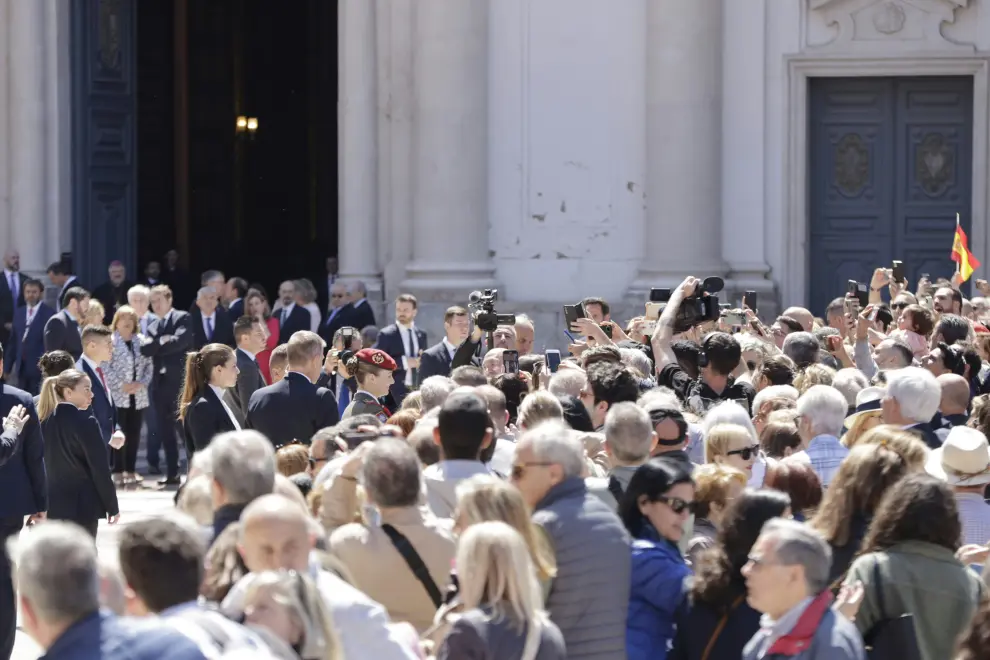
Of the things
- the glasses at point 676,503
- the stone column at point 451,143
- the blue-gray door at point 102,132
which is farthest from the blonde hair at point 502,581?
the blue-gray door at point 102,132

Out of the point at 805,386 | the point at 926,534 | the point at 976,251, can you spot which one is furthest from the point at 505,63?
the point at 926,534

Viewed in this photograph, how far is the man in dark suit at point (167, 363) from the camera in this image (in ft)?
53.3

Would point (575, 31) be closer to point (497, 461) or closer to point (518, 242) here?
point (518, 242)

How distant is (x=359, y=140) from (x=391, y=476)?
1363 cm

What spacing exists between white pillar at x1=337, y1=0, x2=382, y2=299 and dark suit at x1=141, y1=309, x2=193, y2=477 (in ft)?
11.0

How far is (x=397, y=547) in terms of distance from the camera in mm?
6262

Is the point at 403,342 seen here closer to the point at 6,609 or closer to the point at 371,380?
the point at 371,380

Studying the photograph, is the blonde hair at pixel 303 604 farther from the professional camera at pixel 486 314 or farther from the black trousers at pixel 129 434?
the black trousers at pixel 129 434

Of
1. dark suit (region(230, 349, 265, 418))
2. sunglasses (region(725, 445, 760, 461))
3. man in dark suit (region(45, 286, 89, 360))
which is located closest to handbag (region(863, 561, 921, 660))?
sunglasses (region(725, 445, 760, 461))

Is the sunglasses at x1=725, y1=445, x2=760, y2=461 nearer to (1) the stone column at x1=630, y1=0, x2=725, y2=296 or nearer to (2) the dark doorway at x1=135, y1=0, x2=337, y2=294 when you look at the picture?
(1) the stone column at x1=630, y1=0, x2=725, y2=296

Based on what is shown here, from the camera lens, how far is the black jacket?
10891 millimetres

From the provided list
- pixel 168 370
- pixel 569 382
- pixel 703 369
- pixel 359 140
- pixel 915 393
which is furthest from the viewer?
pixel 359 140

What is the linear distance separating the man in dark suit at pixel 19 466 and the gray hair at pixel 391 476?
13.3ft

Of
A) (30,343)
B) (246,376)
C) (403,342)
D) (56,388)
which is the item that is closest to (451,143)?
(403,342)
